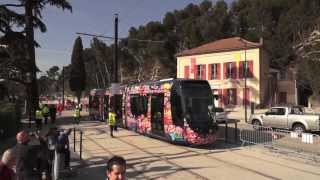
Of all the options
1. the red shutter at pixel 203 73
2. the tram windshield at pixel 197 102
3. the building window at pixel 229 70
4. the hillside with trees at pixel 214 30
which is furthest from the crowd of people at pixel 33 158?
the red shutter at pixel 203 73

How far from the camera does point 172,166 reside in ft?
56.6

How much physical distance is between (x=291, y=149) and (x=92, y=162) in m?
7.60

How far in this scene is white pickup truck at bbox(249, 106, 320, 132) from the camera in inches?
1170

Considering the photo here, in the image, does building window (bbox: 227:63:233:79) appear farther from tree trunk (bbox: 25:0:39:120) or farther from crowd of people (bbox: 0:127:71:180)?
crowd of people (bbox: 0:127:71:180)

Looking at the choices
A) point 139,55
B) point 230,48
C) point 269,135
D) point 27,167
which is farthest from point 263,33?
point 27,167

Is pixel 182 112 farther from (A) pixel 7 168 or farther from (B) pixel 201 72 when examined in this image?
(B) pixel 201 72

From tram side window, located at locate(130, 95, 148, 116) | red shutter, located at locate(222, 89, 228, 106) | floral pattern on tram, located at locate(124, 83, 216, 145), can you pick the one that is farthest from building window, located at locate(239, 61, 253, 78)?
floral pattern on tram, located at locate(124, 83, 216, 145)

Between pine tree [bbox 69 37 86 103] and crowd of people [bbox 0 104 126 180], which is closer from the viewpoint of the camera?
crowd of people [bbox 0 104 126 180]

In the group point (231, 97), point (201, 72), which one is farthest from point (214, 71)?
point (231, 97)

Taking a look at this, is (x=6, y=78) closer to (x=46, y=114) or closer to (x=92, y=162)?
(x=46, y=114)

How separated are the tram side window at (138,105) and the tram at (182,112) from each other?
3.56 feet

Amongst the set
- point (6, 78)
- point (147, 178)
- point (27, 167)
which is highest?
point (6, 78)

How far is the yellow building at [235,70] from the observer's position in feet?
203

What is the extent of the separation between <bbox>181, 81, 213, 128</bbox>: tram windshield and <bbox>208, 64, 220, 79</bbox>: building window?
4262cm
